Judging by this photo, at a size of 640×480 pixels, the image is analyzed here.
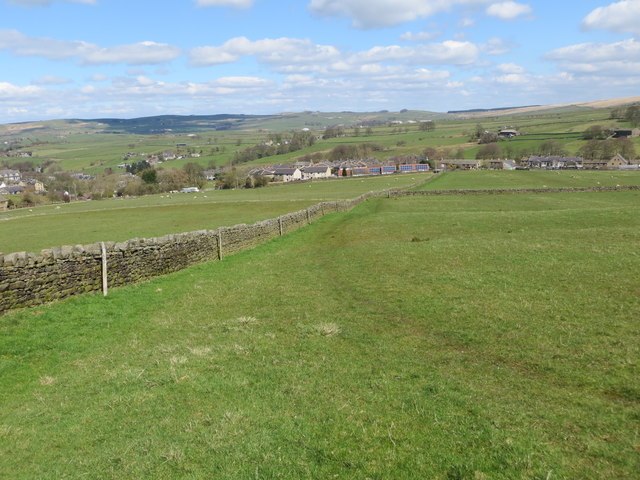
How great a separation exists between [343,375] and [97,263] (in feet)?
37.7

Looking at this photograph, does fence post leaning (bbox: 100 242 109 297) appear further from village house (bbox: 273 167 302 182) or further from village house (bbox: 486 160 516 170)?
village house (bbox: 486 160 516 170)

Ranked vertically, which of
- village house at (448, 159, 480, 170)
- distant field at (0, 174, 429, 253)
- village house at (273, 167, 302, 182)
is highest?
village house at (448, 159, 480, 170)

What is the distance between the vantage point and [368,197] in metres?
63.9

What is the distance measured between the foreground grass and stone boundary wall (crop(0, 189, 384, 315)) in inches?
27.3

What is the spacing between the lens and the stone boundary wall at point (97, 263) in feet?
46.7

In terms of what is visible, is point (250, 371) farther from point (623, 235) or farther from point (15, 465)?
point (623, 235)

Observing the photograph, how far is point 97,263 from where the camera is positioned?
17125 millimetres

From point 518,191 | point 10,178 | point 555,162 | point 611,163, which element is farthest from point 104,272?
point 10,178

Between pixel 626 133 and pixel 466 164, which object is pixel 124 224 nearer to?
pixel 466 164

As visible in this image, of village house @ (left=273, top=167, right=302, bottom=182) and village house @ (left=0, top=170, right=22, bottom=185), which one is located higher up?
village house @ (left=273, top=167, right=302, bottom=182)

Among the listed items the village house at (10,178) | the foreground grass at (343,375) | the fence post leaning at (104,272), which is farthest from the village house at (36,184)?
the foreground grass at (343,375)

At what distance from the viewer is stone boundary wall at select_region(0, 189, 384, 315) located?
14.2 m

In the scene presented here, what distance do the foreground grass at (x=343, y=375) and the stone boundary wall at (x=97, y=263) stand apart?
69 centimetres

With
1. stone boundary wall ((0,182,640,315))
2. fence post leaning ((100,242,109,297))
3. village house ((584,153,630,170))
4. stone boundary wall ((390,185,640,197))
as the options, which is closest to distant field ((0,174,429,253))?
stone boundary wall ((390,185,640,197))
